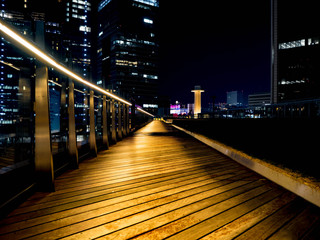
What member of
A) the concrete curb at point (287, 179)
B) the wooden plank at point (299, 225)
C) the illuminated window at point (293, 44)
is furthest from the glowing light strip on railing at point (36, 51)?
the illuminated window at point (293, 44)

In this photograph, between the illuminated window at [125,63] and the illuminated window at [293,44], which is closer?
the illuminated window at [293,44]

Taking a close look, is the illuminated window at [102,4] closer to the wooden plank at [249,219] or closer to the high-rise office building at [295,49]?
the high-rise office building at [295,49]

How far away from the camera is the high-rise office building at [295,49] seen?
39.8 m

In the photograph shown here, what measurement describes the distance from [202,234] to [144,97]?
368 ft

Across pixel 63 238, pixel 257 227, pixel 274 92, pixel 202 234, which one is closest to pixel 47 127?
pixel 63 238

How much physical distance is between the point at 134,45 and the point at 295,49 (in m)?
89.6

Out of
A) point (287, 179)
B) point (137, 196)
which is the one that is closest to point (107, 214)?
point (137, 196)

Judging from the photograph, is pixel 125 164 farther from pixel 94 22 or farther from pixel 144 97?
pixel 94 22

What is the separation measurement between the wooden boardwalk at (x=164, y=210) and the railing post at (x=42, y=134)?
0.87ft

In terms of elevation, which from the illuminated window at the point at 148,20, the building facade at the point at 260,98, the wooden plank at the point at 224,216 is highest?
the illuminated window at the point at 148,20

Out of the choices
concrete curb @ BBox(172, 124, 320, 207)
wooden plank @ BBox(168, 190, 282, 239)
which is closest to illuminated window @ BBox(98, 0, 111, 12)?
concrete curb @ BBox(172, 124, 320, 207)

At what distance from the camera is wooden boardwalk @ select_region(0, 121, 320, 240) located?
1.79 m

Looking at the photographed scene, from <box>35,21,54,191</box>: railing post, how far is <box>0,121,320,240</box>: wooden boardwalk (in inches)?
10.4

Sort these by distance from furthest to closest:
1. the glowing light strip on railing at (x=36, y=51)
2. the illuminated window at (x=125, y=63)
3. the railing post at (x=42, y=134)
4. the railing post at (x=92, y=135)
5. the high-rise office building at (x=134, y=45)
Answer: the high-rise office building at (x=134, y=45) < the illuminated window at (x=125, y=63) < the railing post at (x=92, y=135) < the railing post at (x=42, y=134) < the glowing light strip on railing at (x=36, y=51)
